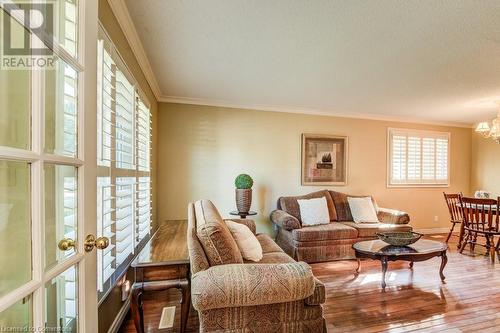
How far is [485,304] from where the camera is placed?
243 centimetres

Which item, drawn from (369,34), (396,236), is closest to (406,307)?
(396,236)

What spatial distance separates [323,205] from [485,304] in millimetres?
2127

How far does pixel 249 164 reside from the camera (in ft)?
14.2

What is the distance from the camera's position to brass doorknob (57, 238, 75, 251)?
865mm

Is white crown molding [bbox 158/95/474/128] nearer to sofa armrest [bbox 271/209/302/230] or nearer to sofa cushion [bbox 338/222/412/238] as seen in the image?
sofa armrest [bbox 271/209/302/230]

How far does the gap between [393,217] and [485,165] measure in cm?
321

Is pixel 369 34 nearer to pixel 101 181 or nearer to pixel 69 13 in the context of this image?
pixel 69 13

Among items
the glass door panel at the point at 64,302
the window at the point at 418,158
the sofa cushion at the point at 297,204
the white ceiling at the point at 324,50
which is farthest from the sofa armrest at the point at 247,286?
the window at the point at 418,158

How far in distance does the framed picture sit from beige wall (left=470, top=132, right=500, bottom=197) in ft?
10.9

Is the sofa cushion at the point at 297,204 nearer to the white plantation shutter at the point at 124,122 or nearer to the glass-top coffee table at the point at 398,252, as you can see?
the glass-top coffee table at the point at 398,252

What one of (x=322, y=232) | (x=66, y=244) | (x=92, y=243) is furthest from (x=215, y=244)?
(x=322, y=232)

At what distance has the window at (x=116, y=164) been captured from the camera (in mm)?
1591

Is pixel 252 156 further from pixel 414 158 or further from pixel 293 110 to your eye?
pixel 414 158

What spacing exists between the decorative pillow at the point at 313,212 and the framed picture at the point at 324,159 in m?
0.56
